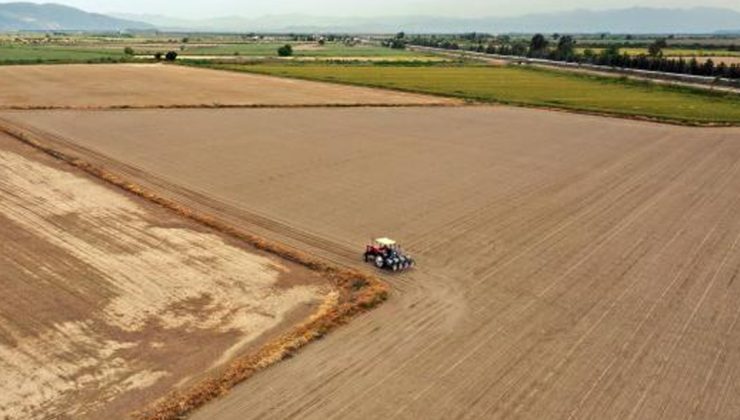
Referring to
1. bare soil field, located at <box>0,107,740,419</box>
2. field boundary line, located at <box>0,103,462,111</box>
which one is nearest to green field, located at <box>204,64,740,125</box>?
field boundary line, located at <box>0,103,462,111</box>

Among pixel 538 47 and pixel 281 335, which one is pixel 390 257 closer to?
pixel 281 335

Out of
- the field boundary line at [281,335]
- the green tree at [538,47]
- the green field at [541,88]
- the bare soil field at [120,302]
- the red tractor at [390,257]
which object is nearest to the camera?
the field boundary line at [281,335]

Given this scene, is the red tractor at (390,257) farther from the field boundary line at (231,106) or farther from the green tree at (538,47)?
the green tree at (538,47)

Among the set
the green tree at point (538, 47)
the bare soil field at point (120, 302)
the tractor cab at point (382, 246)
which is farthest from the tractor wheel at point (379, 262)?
the green tree at point (538, 47)

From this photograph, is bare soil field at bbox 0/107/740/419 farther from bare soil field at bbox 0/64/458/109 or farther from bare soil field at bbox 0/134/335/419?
bare soil field at bbox 0/64/458/109

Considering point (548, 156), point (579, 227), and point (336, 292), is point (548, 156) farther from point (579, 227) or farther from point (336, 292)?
point (336, 292)

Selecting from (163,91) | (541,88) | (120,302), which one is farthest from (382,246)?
(541,88)

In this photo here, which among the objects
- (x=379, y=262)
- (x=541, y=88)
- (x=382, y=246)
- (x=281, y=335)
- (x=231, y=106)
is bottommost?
(x=281, y=335)
